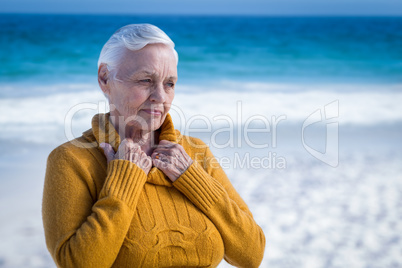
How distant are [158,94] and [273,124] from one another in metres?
5.04

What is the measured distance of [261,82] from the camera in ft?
32.7

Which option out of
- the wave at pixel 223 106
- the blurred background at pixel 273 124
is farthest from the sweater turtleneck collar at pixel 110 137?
the wave at pixel 223 106

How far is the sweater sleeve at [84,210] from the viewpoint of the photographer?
148cm

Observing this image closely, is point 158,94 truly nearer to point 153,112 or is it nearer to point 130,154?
point 153,112

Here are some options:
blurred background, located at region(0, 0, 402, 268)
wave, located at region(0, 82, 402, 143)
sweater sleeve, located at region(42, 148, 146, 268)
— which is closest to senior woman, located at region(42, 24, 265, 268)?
sweater sleeve, located at region(42, 148, 146, 268)

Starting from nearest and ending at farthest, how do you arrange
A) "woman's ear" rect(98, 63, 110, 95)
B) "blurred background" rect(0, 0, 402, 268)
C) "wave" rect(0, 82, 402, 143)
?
"woman's ear" rect(98, 63, 110, 95) < "blurred background" rect(0, 0, 402, 268) < "wave" rect(0, 82, 402, 143)

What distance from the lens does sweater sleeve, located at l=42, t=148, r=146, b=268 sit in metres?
1.48

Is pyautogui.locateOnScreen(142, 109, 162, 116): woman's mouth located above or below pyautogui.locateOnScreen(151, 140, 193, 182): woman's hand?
above

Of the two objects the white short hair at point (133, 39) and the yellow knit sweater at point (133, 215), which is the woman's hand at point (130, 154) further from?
the white short hair at point (133, 39)

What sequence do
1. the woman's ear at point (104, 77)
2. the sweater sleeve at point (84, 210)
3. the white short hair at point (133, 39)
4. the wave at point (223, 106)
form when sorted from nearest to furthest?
the sweater sleeve at point (84, 210)
the white short hair at point (133, 39)
the woman's ear at point (104, 77)
the wave at point (223, 106)

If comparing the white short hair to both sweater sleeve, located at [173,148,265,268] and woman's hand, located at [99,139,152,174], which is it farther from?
sweater sleeve, located at [173,148,265,268]

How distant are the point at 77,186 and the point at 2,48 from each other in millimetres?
10924

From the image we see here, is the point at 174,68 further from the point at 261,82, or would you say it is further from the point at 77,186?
the point at 261,82

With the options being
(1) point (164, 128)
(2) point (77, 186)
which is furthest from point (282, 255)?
(2) point (77, 186)
